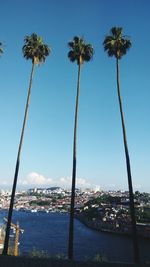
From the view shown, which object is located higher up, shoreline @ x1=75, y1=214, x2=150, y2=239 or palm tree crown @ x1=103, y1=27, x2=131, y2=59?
palm tree crown @ x1=103, y1=27, x2=131, y2=59

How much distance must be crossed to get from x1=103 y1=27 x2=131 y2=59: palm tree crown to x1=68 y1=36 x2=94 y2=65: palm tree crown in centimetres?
208

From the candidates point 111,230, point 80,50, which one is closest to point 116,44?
point 80,50

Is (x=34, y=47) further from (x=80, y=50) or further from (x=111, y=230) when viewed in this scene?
(x=111, y=230)

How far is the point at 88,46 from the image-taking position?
111 feet

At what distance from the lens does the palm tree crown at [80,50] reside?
33688 mm

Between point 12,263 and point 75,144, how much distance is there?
12812 millimetres

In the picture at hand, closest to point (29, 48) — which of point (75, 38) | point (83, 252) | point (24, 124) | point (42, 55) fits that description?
point (42, 55)

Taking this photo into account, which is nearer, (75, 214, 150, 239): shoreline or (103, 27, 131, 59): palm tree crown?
(103, 27, 131, 59): palm tree crown

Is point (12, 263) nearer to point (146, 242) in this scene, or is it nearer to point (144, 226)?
point (146, 242)

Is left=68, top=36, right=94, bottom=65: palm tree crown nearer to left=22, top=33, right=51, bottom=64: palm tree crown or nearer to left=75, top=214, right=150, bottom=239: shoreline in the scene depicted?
left=22, top=33, right=51, bottom=64: palm tree crown

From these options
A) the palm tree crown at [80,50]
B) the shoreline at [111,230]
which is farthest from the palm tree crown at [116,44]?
the shoreline at [111,230]

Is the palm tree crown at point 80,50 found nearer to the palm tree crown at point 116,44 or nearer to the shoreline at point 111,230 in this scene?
the palm tree crown at point 116,44

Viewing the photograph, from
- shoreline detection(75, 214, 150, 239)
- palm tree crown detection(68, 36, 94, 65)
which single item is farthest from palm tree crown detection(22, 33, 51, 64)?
shoreline detection(75, 214, 150, 239)

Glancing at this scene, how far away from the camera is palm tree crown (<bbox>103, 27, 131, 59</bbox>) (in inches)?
1270
